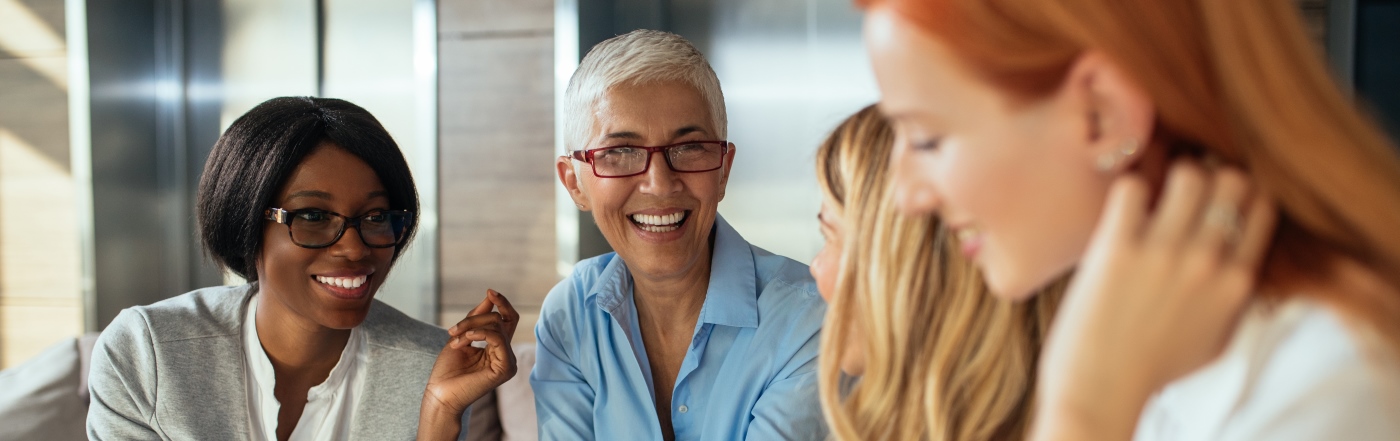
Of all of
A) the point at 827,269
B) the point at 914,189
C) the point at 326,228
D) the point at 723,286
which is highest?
the point at 914,189

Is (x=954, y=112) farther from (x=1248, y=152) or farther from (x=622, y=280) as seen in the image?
(x=622, y=280)

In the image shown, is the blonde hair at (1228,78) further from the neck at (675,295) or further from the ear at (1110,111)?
the neck at (675,295)

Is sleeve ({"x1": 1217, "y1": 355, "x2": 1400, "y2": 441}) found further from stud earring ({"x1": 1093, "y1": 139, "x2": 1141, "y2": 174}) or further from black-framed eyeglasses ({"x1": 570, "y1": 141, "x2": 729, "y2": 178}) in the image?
black-framed eyeglasses ({"x1": 570, "y1": 141, "x2": 729, "y2": 178})

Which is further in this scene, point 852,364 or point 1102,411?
point 852,364

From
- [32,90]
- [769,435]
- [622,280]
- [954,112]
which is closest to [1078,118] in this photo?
[954,112]

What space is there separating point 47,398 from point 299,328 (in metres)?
0.88

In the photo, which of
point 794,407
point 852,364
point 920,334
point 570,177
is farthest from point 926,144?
point 570,177

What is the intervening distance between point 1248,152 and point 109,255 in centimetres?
425

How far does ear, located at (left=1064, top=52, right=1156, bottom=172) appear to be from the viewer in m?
0.57

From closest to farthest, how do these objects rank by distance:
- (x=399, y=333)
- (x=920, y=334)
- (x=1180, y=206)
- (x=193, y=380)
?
1. (x=1180, y=206)
2. (x=920, y=334)
3. (x=193, y=380)
4. (x=399, y=333)

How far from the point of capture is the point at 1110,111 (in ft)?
1.90

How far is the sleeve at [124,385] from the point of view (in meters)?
1.90

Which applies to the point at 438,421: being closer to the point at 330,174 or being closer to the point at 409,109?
the point at 330,174

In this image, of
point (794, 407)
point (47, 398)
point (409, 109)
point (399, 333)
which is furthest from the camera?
point (409, 109)
